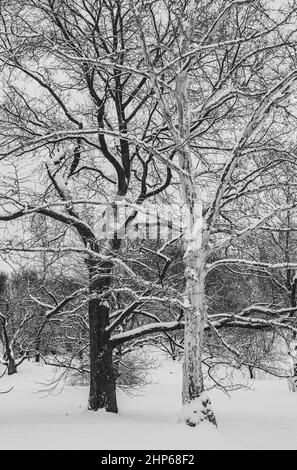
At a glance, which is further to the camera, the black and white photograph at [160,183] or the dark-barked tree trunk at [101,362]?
the dark-barked tree trunk at [101,362]

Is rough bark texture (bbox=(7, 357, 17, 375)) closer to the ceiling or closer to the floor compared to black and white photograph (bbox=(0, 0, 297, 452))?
A: closer to the floor

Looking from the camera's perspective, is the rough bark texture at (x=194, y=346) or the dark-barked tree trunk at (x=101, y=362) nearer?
the rough bark texture at (x=194, y=346)

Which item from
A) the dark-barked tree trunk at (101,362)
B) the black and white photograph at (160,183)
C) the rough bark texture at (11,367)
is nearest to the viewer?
the black and white photograph at (160,183)

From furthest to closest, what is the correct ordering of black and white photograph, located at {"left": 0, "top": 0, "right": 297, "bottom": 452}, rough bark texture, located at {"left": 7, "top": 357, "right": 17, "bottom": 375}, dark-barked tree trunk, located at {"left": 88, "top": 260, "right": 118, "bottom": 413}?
rough bark texture, located at {"left": 7, "top": 357, "right": 17, "bottom": 375}, dark-barked tree trunk, located at {"left": 88, "top": 260, "right": 118, "bottom": 413}, black and white photograph, located at {"left": 0, "top": 0, "right": 297, "bottom": 452}

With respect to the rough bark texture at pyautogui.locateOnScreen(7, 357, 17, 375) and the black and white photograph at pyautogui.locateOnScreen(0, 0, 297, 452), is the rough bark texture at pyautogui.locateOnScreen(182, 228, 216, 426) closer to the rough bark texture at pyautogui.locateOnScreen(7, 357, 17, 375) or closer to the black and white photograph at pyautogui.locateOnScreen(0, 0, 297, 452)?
the black and white photograph at pyautogui.locateOnScreen(0, 0, 297, 452)

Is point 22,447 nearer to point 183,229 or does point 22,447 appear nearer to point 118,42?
point 183,229

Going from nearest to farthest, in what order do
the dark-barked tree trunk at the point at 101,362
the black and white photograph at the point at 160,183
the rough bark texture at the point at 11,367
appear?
the black and white photograph at the point at 160,183
the dark-barked tree trunk at the point at 101,362
the rough bark texture at the point at 11,367

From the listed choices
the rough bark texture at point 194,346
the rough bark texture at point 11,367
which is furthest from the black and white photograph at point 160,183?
the rough bark texture at point 11,367

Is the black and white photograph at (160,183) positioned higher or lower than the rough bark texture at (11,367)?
higher

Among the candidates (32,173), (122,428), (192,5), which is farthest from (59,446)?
(192,5)

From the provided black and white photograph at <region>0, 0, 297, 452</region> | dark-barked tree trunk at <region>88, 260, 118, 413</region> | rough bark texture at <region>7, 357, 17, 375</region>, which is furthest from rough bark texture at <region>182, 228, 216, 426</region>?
rough bark texture at <region>7, 357, 17, 375</region>

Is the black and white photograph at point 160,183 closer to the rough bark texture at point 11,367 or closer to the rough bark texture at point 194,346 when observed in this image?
the rough bark texture at point 194,346

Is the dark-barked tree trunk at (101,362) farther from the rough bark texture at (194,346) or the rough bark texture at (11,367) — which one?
the rough bark texture at (11,367)

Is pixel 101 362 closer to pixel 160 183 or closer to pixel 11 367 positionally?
pixel 160 183
